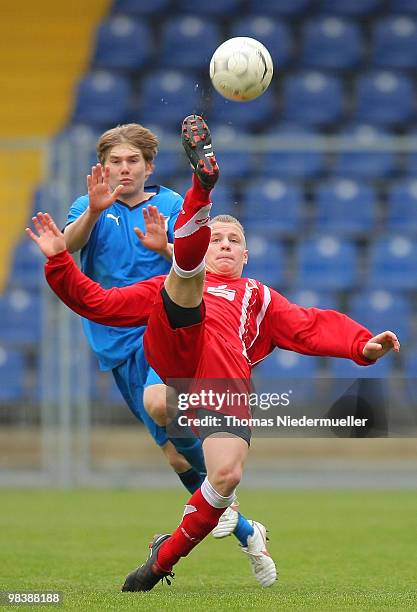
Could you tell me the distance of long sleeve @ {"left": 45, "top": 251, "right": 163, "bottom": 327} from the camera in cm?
516

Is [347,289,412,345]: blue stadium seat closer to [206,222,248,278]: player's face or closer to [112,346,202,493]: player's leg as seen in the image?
[112,346,202,493]: player's leg

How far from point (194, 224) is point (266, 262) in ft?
19.9

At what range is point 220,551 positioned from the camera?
720 cm

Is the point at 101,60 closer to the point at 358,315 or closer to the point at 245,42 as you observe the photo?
the point at 358,315

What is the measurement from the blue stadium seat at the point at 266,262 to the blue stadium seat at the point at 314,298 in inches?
7.2

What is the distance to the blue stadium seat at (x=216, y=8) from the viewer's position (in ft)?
49.0

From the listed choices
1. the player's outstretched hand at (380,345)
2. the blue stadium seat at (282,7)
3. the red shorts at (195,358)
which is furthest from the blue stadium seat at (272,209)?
the player's outstretched hand at (380,345)

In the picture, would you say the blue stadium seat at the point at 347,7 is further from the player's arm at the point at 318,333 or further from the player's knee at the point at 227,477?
the player's knee at the point at 227,477

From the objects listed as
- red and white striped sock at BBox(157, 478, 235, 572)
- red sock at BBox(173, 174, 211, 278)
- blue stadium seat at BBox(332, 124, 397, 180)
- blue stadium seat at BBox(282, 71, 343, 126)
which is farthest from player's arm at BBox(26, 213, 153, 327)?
blue stadium seat at BBox(282, 71, 343, 126)

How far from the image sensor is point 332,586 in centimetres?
546

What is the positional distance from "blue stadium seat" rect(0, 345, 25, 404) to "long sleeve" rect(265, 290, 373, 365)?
564 centimetres

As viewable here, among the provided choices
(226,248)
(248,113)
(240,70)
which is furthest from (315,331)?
(248,113)

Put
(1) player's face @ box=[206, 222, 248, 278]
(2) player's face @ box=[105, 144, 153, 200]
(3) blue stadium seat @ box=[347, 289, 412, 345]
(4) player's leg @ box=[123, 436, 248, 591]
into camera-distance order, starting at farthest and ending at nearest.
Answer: (3) blue stadium seat @ box=[347, 289, 412, 345] < (2) player's face @ box=[105, 144, 153, 200] < (1) player's face @ box=[206, 222, 248, 278] < (4) player's leg @ box=[123, 436, 248, 591]

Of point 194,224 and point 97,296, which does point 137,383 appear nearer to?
point 97,296
